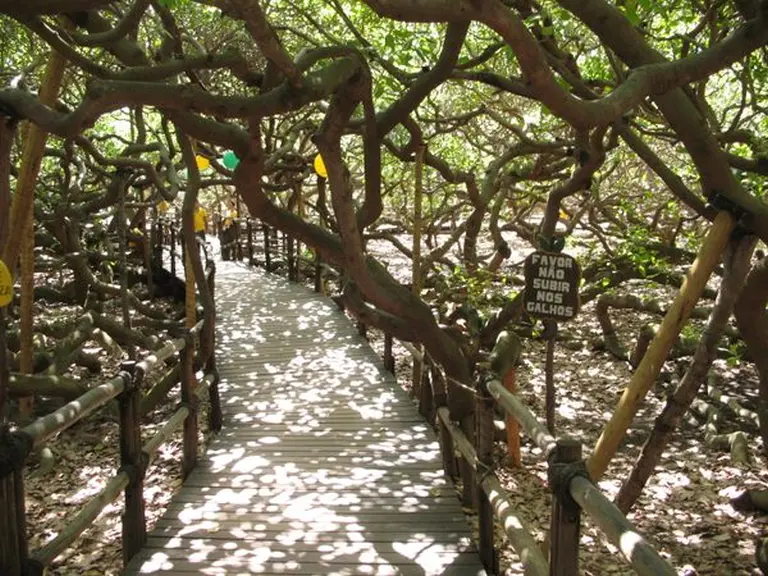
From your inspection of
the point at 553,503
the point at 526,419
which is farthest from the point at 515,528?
the point at 553,503

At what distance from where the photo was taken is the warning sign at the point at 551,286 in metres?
4.49

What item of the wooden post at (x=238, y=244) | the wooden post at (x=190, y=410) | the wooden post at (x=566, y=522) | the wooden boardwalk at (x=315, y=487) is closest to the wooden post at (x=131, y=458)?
the wooden boardwalk at (x=315, y=487)

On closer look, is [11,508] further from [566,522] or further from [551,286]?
[551,286]

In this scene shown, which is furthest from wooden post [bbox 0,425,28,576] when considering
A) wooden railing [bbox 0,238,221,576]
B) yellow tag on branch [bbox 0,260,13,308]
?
yellow tag on branch [bbox 0,260,13,308]

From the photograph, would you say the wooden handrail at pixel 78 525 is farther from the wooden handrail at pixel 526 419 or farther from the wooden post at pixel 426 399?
the wooden post at pixel 426 399

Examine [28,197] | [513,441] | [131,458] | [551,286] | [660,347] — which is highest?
[28,197]

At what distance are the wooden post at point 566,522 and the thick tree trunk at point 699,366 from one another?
1611mm

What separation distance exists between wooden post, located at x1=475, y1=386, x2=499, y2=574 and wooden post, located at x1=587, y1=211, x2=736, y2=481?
56cm

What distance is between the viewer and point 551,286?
454 centimetres

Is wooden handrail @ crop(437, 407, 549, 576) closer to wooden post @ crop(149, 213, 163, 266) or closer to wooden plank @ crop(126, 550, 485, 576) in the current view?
wooden plank @ crop(126, 550, 485, 576)

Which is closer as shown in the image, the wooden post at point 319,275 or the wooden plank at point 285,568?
the wooden plank at point 285,568

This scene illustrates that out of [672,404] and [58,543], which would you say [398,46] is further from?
[58,543]

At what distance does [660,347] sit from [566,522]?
134cm

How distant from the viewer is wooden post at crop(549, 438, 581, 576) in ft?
8.52
